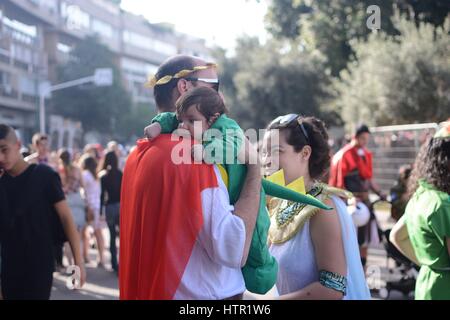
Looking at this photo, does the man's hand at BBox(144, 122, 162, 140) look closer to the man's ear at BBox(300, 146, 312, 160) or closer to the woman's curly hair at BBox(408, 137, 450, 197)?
the man's ear at BBox(300, 146, 312, 160)

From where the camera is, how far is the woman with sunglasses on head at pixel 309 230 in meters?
2.36

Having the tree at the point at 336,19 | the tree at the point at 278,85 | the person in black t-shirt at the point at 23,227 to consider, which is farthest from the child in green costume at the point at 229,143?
the tree at the point at 278,85

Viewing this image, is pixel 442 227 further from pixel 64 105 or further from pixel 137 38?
pixel 137 38

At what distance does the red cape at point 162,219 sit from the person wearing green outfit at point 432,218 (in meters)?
1.40

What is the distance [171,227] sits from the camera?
6.17ft

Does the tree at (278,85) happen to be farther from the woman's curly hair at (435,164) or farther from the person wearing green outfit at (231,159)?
the person wearing green outfit at (231,159)

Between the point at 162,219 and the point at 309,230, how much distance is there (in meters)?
0.76

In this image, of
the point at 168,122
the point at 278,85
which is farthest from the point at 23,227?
the point at 278,85

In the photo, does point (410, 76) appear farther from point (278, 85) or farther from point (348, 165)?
point (278, 85)

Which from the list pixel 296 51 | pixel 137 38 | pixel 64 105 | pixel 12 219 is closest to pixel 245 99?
pixel 296 51

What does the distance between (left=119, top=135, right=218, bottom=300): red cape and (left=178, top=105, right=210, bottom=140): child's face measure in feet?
0.20

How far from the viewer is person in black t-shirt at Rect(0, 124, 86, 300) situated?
377cm

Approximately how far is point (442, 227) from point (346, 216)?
1.95ft

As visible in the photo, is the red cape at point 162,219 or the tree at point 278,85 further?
the tree at point 278,85
